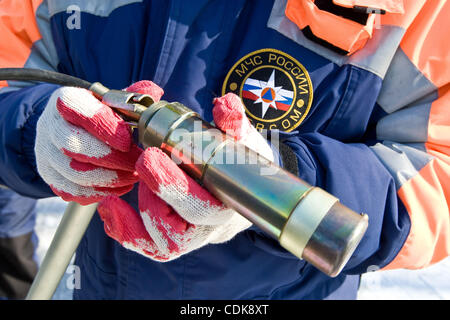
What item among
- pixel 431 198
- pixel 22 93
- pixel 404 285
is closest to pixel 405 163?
pixel 431 198

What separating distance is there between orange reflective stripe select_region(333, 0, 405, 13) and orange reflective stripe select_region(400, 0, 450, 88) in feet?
0.20

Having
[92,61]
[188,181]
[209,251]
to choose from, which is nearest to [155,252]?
[188,181]

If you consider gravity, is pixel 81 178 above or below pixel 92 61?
below

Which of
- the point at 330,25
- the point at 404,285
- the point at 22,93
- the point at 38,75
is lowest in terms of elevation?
the point at 404,285

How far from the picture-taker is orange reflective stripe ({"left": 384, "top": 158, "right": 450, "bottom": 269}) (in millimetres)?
685

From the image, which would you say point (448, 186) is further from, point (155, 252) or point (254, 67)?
point (155, 252)

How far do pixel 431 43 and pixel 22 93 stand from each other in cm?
93

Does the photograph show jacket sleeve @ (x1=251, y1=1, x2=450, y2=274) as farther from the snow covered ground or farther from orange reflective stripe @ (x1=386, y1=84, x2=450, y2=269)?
the snow covered ground

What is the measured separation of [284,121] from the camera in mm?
791

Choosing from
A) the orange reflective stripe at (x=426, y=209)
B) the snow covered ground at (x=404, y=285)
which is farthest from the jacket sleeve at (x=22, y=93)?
the snow covered ground at (x=404, y=285)

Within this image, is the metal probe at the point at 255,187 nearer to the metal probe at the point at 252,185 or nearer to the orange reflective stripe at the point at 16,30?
the metal probe at the point at 252,185

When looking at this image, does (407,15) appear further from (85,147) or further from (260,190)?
(85,147)

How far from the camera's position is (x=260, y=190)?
1.42ft

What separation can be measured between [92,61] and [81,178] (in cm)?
39
